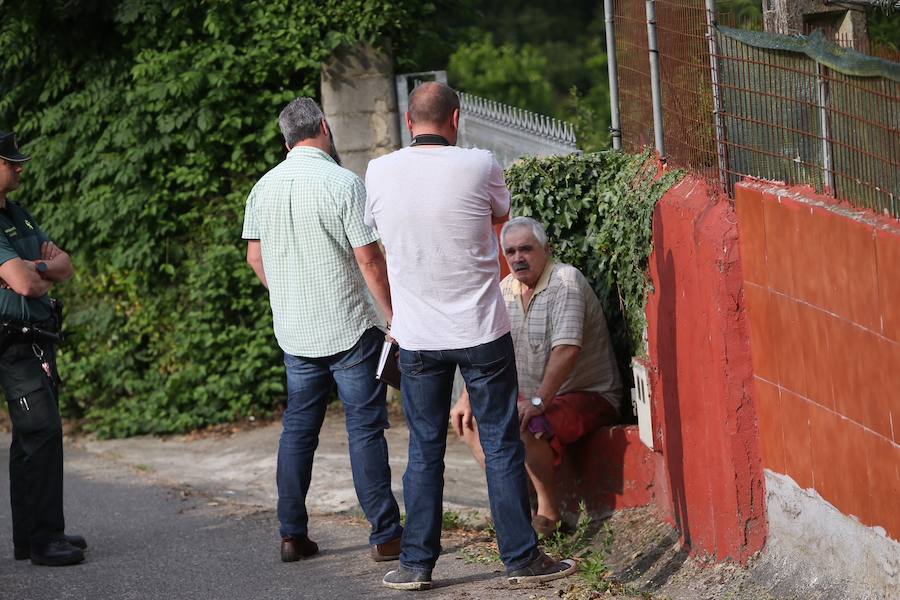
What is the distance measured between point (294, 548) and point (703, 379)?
6.63ft

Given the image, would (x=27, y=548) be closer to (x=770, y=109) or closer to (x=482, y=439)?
(x=482, y=439)

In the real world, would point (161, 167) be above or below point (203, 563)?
above

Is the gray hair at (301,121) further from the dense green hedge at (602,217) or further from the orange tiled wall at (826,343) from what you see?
the orange tiled wall at (826,343)

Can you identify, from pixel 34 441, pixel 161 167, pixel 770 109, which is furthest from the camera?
pixel 161 167

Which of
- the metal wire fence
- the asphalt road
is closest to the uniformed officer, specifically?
the asphalt road

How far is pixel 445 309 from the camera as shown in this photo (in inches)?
190

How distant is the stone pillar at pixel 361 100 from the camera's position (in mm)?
9133

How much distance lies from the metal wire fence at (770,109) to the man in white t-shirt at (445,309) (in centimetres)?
94

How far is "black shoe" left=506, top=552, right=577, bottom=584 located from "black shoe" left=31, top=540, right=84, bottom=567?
7.26 ft

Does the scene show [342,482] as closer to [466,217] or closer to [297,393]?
[297,393]

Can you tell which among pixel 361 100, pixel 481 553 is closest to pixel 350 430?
pixel 481 553

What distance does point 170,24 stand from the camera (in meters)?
9.55

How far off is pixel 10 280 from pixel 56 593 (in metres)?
1.37

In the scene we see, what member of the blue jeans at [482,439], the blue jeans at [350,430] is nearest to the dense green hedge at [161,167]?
the blue jeans at [350,430]
